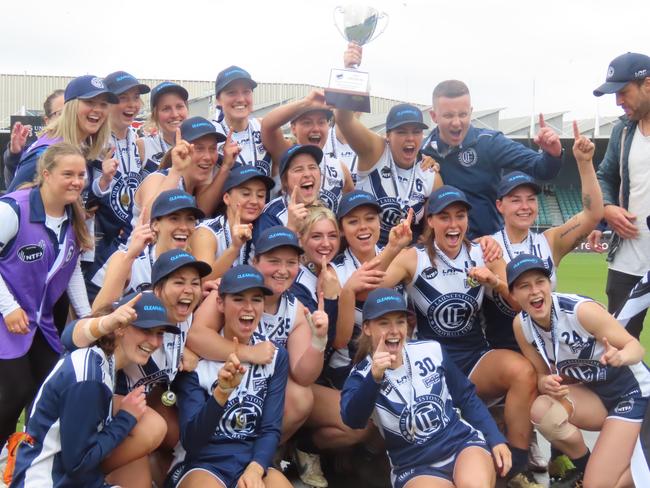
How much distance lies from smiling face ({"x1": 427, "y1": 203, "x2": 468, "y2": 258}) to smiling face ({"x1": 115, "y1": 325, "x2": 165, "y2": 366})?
2.02 meters

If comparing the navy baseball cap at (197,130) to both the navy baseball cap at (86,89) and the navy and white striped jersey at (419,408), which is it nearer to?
the navy baseball cap at (86,89)

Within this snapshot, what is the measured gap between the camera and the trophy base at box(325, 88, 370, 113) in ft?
17.0

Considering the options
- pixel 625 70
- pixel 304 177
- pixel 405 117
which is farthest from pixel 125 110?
pixel 625 70

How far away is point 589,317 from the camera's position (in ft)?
14.8

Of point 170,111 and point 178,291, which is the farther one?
point 170,111

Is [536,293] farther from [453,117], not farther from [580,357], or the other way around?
[453,117]

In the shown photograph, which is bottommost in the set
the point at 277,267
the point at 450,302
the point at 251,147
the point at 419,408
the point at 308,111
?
Result: the point at 419,408

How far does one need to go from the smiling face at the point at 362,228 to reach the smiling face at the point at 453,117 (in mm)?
1196

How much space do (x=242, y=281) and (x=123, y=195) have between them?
1913mm

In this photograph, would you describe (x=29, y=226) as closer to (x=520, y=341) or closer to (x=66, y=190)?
(x=66, y=190)

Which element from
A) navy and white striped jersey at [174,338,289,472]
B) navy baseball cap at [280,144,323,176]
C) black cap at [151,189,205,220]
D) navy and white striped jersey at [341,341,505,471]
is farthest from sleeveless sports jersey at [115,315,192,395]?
navy baseball cap at [280,144,323,176]

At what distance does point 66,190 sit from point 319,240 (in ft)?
5.24

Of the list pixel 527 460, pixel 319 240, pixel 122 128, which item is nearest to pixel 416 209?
pixel 319 240

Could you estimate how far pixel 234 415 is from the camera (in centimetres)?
422
